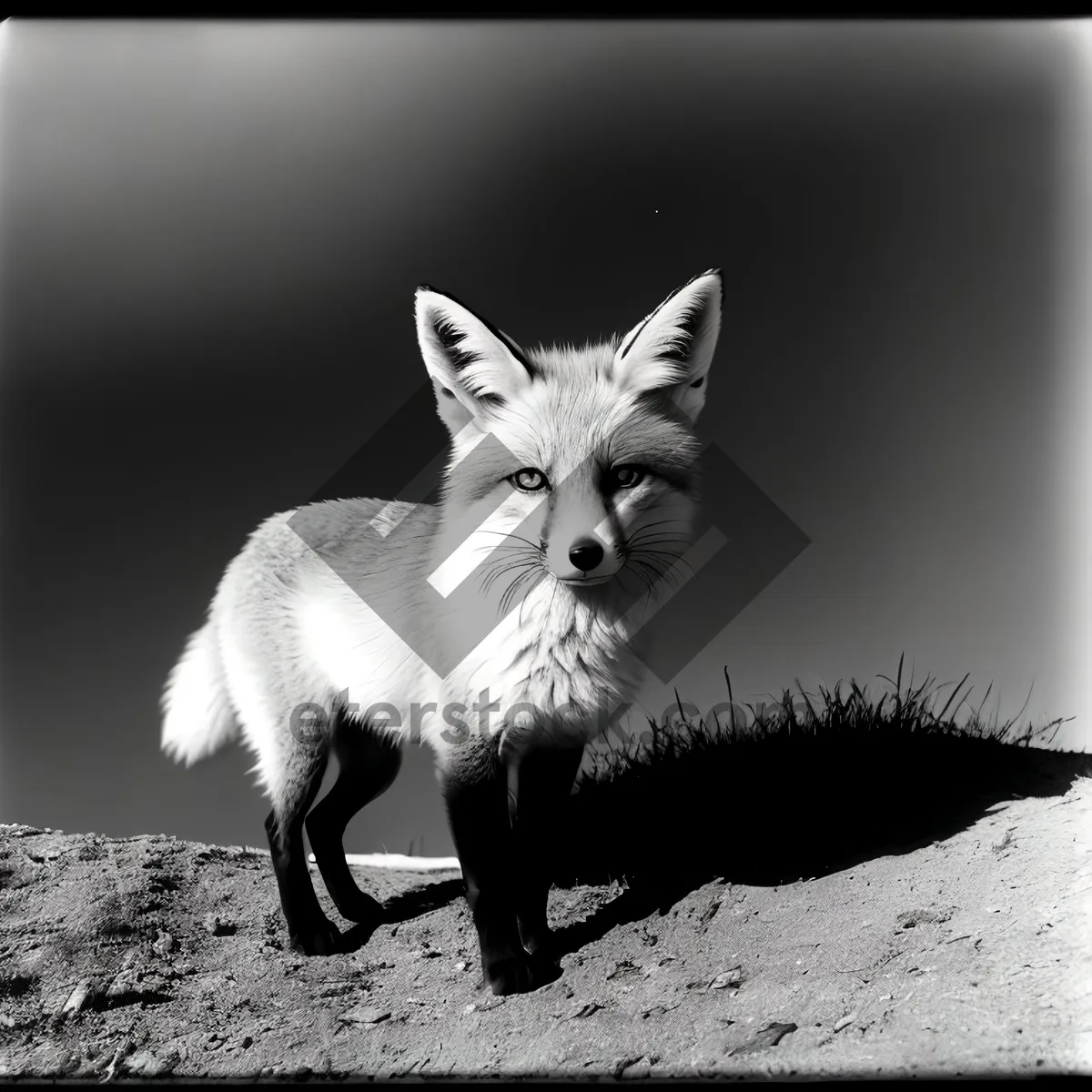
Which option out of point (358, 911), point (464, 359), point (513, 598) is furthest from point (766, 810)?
point (464, 359)

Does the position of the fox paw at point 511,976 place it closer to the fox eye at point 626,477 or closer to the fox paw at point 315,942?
the fox paw at point 315,942

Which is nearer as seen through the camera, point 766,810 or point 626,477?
point 626,477

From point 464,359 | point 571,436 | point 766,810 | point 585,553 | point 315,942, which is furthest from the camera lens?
point 766,810

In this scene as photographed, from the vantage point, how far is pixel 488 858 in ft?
7.08

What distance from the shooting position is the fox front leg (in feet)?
7.04

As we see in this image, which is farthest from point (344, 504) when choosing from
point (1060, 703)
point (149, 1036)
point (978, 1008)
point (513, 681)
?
point (1060, 703)

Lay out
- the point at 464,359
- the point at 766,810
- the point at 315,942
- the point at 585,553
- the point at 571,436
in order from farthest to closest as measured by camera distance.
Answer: the point at 766,810 < the point at 315,942 < the point at 464,359 < the point at 571,436 < the point at 585,553

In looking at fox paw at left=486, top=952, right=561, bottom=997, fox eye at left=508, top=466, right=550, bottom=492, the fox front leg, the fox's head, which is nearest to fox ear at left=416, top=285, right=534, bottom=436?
the fox's head

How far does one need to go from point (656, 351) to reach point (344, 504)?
110cm

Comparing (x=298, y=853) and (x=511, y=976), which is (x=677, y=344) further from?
(x=298, y=853)

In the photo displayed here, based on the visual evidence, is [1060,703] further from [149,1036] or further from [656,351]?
[149,1036]

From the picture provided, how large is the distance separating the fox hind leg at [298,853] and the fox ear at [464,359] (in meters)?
1.05

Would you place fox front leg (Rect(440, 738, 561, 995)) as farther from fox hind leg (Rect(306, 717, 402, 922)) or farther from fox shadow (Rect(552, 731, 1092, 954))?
fox hind leg (Rect(306, 717, 402, 922))

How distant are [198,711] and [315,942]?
755mm
